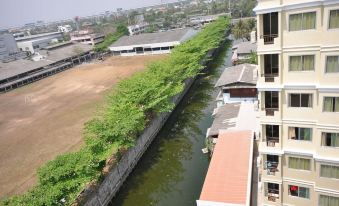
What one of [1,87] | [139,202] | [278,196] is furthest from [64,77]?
[278,196]

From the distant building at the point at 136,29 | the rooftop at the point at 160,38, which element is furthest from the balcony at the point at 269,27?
the distant building at the point at 136,29

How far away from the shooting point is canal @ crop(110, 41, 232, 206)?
25672mm

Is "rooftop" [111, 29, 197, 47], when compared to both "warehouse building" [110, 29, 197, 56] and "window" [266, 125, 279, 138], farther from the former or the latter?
"window" [266, 125, 279, 138]

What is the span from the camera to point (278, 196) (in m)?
17.7

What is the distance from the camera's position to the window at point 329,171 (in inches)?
597

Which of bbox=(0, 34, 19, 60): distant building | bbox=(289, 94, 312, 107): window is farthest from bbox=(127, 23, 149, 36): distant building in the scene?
bbox=(289, 94, 312, 107): window

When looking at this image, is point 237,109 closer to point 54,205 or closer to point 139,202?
point 139,202

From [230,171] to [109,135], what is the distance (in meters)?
10.9

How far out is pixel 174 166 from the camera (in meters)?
30.0

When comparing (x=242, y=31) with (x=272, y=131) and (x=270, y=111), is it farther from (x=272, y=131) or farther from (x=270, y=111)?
(x=270, y=111)

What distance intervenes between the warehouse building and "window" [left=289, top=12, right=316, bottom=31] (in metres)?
72.3

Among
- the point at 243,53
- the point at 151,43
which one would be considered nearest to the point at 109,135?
the point at 243,53

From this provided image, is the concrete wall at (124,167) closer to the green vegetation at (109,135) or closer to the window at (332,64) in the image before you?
the green vegetation at (109,135)

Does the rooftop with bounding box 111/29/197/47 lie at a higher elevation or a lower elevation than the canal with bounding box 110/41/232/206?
higher
